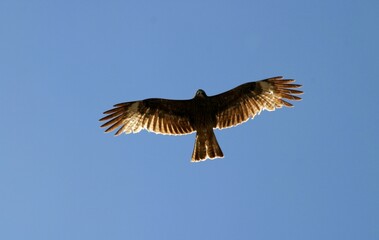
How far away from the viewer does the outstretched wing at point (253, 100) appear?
341 inches

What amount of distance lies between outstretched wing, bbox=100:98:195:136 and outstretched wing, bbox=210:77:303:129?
0.83 m

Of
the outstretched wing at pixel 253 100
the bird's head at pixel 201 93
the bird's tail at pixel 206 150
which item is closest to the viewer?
the bird's tail at pixel 206 150

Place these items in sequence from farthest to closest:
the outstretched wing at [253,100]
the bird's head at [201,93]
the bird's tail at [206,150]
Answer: the outstretched wing at [253,100]
the bird's head at [201,93]
the bird's tail at [206,150]

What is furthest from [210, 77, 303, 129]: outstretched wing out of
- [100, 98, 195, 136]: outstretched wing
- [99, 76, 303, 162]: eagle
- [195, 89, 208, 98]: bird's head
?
[100, 98, 195, 136]: outstretched wing

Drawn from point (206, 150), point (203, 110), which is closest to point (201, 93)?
point (203, 110)

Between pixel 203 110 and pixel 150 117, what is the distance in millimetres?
1253

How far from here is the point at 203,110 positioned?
8477mm

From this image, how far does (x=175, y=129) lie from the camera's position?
28.7 ft

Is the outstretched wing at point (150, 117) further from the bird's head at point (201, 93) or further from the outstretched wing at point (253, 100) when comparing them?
the outstretched wing at point (253, 100)

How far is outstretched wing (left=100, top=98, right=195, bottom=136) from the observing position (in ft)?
28.2

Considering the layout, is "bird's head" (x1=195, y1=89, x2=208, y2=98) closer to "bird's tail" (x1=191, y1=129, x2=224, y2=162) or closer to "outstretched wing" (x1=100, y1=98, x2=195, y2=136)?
"outstretched wing" (x1=100, y1=98, x2=195, y2=136)

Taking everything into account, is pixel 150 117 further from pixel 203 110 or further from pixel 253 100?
pixel 253 100

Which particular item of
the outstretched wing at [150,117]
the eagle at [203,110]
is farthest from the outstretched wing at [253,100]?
the outstretched wing at [150,117]

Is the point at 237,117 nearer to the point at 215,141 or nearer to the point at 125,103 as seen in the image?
the point at 215,141
